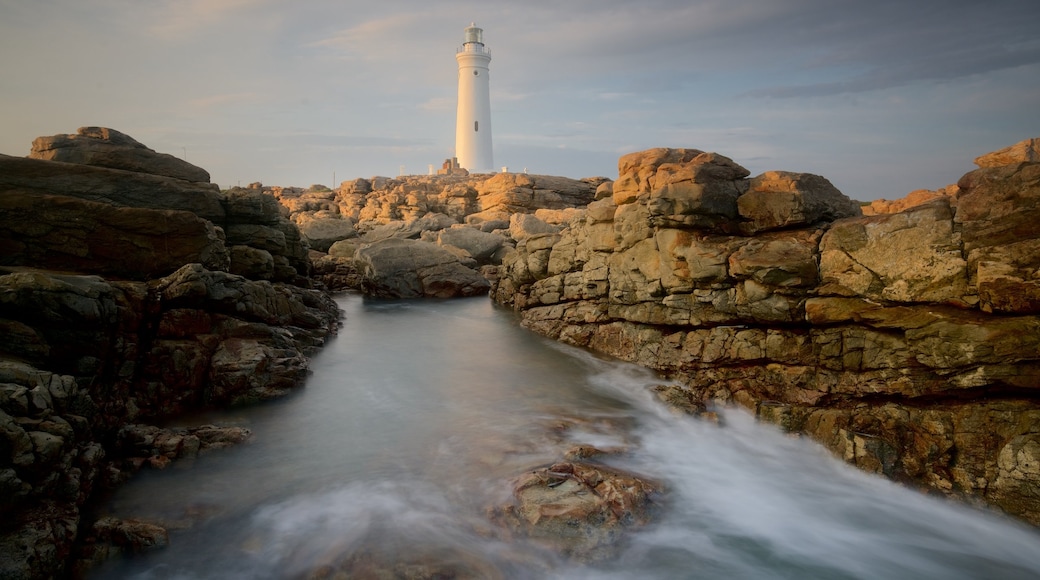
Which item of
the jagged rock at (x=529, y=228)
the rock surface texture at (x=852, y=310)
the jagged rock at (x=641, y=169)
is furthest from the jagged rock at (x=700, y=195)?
the jagged rock at (x=529, y=228)

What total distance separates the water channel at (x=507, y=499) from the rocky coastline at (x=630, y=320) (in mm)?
348

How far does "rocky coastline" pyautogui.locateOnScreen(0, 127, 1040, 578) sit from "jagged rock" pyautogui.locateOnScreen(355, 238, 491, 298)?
21.3 ft

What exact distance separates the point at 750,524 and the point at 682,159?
883 centimetres

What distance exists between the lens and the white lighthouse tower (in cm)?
5297

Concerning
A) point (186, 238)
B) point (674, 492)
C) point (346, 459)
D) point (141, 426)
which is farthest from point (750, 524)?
point (186, 238)

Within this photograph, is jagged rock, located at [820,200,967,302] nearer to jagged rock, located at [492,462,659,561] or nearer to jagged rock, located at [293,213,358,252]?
jagged rock, located at [492,462,659,561]

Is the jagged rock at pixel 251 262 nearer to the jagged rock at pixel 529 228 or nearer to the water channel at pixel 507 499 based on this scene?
the water channel at pixel 507 499

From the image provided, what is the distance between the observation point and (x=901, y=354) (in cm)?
895

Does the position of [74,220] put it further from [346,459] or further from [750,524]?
[750,524]

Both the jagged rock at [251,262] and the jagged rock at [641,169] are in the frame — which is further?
the jagged rock at [251,262]

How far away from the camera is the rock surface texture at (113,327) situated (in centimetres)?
625

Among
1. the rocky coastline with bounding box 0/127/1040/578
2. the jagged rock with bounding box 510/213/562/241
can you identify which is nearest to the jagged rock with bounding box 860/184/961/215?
the rocky coastline with bounding box 0/127/1040/578

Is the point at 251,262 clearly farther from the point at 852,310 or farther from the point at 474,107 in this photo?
the point at 474,107

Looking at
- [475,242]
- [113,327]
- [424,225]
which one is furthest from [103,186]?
[424,225]
